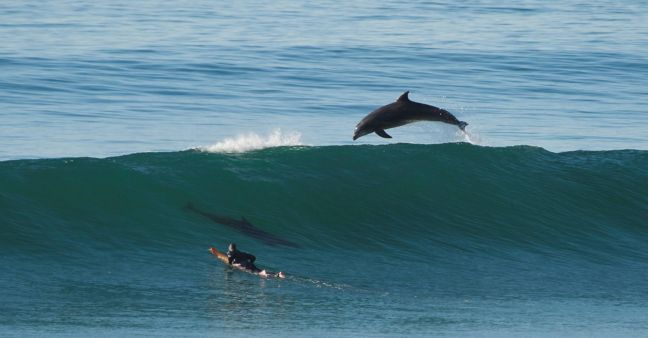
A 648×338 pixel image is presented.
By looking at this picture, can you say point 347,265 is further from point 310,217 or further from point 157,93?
point 157,93

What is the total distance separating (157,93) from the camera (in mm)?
28031

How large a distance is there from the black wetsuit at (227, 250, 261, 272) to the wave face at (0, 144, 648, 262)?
1181 mm

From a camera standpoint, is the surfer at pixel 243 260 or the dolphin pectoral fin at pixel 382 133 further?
the dolphin pectoral fin at pixel 382 133

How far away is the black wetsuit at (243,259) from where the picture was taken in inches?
481

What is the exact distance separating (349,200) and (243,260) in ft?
11.2

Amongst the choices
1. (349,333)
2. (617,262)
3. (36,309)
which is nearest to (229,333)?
(349,333)

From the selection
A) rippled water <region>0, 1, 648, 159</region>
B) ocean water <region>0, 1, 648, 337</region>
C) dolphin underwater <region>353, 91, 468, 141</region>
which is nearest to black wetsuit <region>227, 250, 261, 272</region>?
ocean water <region>0, 1, 648, 337</region>

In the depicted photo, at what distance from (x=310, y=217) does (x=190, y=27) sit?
27.3 m

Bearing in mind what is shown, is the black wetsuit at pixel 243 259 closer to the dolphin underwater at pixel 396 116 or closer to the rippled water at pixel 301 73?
the dolphin underwater at pixel 396 116

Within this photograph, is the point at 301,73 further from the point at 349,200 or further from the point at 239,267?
the point at 239,267

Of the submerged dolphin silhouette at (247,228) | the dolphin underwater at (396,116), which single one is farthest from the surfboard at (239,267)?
the dolphin underwater at (396,116)

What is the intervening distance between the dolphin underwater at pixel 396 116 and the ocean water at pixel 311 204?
1078mm

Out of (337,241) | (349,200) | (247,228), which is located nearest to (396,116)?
(349,200)

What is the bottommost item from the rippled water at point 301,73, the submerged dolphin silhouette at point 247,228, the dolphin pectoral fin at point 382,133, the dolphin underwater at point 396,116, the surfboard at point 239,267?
the surfboard at point 239,267
